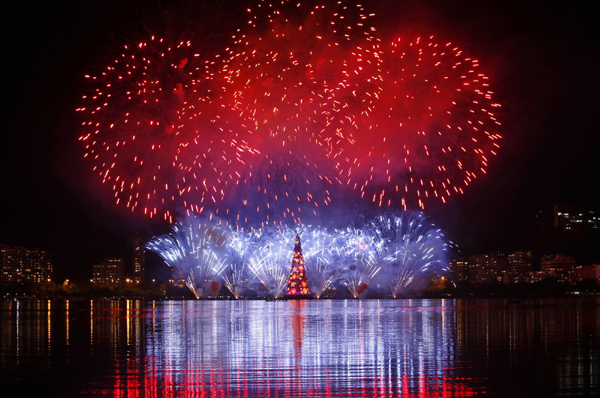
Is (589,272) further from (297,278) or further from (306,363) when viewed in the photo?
(306,363)

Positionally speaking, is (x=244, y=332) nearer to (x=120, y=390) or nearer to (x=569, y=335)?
(x=569, y=335)

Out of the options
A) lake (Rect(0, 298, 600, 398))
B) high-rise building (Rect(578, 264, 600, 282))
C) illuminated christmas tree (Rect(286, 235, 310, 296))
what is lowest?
high-rise building (Rect(578, 264, 600, 282))

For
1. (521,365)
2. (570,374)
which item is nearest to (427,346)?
(521,365)

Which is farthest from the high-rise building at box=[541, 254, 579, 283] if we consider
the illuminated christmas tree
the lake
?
the lake

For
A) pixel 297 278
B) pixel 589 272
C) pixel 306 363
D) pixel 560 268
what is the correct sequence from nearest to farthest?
pixel 306 363, pixel 297 278, pixel 589 272, pixel 560 268

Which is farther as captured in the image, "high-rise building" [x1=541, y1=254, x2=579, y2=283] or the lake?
"high-rise building" [x1=541, y1=254, x2=579, y2=283]

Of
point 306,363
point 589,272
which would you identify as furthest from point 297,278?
point 589,272

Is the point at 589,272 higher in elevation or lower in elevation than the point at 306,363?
lower

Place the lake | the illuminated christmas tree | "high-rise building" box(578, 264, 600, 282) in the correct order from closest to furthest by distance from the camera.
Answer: the lake, the illuminated christmas tree, "high-rise building" box(578, 264, 600, 282)

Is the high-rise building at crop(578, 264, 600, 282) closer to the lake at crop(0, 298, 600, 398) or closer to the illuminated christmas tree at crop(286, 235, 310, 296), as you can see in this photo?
the illuminated christmas tree at crop(286, 235, 310, 296)

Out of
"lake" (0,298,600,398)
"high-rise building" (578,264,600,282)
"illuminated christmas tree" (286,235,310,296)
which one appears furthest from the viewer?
"high-rise building" (578,264,600,282)
